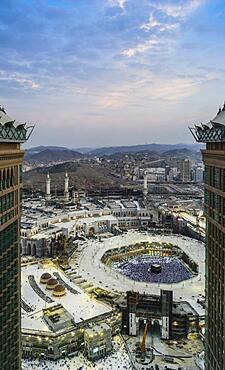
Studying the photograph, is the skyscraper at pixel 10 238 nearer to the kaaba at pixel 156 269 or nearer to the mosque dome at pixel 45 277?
the mosque dome at pixel 45 277

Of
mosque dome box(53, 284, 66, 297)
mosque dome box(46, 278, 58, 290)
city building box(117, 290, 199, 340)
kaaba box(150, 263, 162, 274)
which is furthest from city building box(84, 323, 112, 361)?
kaaba box(150, 263, 162, 274)

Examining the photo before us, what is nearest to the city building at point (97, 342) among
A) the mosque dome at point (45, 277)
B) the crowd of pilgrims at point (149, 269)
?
the mosque dome at point (45, 277)

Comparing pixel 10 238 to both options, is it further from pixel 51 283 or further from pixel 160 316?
pixel 51 283

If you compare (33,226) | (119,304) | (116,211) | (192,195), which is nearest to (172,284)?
(119,304)

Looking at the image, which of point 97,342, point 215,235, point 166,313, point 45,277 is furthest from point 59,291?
point 215,235

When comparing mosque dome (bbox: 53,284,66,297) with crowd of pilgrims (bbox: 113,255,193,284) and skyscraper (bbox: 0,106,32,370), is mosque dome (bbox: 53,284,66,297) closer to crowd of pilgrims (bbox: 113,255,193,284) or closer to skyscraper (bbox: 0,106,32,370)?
crowd of pilgrims (bbox: 113,255,193,284)

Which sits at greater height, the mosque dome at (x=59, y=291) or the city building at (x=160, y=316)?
the mosque dome at (x=59, y=291)

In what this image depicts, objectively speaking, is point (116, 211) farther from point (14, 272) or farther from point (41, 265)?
point (14, 272)
